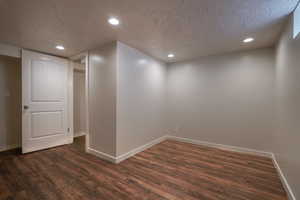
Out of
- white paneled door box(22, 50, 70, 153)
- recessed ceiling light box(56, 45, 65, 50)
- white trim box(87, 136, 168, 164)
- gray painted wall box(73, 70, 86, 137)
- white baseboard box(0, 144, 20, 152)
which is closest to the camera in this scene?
white trim box(87, 136, 168, 164)

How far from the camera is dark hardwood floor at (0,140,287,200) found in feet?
5.30

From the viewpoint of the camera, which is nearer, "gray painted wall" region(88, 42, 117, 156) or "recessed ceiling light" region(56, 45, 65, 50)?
"gray painted wall" region(88, 42, 117, 156)

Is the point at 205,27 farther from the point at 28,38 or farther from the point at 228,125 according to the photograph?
the point at 28,38

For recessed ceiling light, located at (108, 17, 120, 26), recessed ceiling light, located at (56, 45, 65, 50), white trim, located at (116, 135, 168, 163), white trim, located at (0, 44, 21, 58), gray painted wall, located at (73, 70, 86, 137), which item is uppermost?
recessed ceiling light, located at (108, 17, 120, 26)

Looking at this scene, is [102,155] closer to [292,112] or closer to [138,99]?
[138,99]

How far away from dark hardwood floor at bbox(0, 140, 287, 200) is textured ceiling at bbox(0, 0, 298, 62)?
2.28 m

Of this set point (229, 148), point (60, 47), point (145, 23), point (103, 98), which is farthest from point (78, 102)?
point (229, 148)

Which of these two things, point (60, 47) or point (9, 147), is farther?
point (9, 147)

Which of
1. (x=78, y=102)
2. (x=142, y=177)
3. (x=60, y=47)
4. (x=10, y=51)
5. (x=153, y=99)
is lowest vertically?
(x=142, y=177)

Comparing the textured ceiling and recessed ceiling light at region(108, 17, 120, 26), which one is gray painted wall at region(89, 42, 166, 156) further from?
recessed ceiling light at region(108, 17, 120, 26)

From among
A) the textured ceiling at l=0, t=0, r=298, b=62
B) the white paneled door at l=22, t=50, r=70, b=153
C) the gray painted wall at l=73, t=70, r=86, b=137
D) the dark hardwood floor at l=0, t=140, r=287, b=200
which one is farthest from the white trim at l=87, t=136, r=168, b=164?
the textured ceiling at l=0, t=0, r=298, b=62

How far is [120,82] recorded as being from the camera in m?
2.44

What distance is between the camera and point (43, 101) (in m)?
2.99

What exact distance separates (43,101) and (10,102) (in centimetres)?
89
